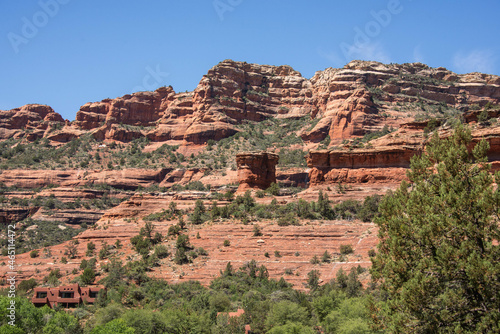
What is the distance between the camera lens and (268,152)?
65.6 meters

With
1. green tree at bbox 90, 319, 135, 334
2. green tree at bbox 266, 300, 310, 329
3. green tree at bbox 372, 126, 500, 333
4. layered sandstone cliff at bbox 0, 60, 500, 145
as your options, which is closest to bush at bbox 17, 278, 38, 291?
green tree at bbox 90, 319, 135, 334

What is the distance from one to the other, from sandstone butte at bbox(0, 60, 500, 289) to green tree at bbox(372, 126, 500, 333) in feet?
79.5

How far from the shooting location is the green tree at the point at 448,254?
1627 centimetres

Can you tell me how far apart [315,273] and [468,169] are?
84.3 ft

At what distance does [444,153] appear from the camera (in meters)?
18.9

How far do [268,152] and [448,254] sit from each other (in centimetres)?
4926

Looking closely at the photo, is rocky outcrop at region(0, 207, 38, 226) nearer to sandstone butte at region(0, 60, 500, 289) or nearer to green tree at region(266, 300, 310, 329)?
sandstone butte at region(0, 60, 500, 289)

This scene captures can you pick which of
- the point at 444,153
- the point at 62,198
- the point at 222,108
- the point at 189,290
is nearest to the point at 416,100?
the point at 222,108

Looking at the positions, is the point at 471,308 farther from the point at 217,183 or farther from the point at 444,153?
the point at 217,183

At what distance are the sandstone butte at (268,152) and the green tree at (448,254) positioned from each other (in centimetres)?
2424

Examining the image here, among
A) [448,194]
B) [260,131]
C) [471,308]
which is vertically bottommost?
[471,308]

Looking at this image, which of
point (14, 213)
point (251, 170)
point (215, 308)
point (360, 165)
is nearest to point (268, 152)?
point (251, 170)

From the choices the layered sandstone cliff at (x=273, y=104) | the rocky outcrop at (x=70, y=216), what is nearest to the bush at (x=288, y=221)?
the layered sandstone cliff at (x=273, y=104)

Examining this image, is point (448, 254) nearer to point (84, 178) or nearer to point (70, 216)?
point (70, 216)
